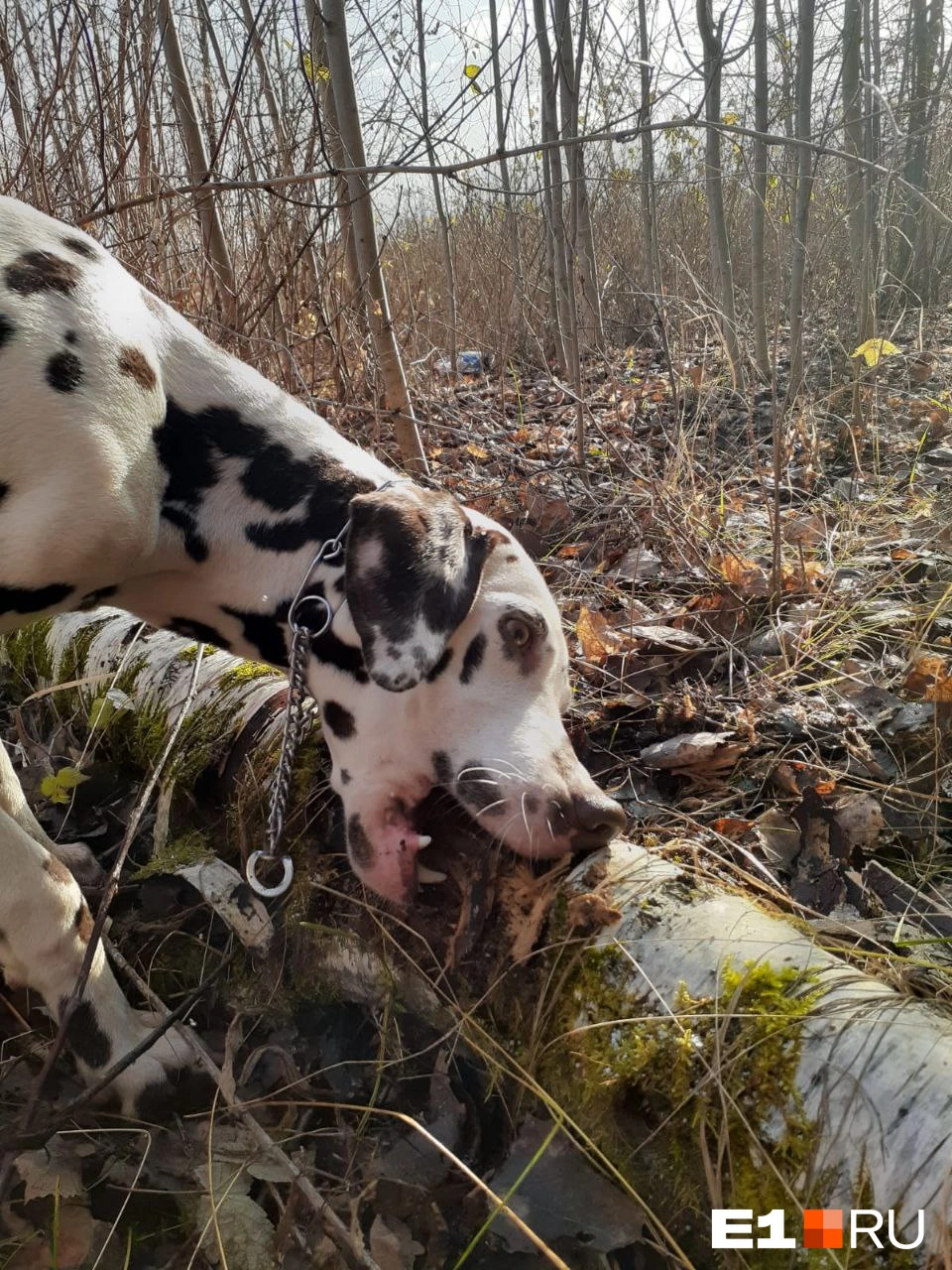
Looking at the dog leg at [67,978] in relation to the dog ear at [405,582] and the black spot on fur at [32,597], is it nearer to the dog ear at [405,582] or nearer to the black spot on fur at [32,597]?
the black spot on fur at [32,597]

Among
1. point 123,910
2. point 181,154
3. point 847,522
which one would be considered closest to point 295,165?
point 181,154

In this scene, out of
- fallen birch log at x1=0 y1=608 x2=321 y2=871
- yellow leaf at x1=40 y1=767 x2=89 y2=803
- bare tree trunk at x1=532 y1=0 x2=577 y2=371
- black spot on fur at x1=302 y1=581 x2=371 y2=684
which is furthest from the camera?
bare tree trunk at x1=532 y1=0 x2=577 y2=371

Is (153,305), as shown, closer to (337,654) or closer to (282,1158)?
(337,654)

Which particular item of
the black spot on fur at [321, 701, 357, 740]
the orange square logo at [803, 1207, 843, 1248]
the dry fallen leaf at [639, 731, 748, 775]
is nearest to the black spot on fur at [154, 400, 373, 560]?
the black spot on fur at [321, 701, 357, 740]

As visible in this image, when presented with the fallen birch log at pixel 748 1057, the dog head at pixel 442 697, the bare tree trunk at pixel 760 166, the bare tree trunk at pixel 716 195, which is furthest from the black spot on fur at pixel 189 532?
the bare tree trunk at pixel 760 166

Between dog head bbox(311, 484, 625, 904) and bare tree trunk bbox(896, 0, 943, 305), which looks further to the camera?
bare tree trunk bbox(896, 0, 943, 305)

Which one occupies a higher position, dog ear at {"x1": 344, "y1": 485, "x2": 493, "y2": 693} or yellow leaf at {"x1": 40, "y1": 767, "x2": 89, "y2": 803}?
dog ear at {"x1": 344, "y1": 485, "x2": 493, "y2": 693}

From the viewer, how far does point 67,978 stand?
2.09m

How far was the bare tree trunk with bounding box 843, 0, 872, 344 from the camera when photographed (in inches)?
215

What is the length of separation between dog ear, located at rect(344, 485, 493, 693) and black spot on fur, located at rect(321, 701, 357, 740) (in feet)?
0.69

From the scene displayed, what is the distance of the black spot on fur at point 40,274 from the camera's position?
6.42 feet

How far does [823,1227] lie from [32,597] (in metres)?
1.77

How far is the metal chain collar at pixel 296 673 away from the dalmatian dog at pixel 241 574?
0.02 metres

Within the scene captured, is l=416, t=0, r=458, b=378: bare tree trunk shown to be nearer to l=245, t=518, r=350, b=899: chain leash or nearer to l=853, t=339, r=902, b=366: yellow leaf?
l=853, t=339, r=902, b=366: yellow leaf
